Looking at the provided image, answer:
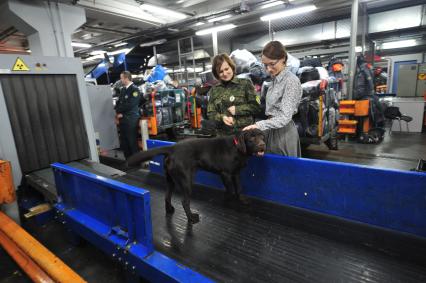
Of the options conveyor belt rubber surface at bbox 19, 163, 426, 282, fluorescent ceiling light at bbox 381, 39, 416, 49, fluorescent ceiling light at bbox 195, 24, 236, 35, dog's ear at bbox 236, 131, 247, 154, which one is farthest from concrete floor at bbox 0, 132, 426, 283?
fluorescent ceiling light at bbox 381, 39, 416, 49

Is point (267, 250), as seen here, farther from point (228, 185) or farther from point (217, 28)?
point (217, 28)

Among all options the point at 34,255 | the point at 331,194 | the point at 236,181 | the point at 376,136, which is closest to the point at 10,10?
the point at 34,255

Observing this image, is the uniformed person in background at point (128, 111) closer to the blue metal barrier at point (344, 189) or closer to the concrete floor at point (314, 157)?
the concrete floor at point (314, 157)

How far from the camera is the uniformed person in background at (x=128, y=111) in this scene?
427 centimetres

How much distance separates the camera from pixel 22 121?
2.35m

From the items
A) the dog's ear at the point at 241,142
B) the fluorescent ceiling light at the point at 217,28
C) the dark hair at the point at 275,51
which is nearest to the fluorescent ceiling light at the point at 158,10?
the fluorescent ceiling light at the point at 217,28

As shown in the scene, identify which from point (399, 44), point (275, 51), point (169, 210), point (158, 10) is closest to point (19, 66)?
point (169, 210)

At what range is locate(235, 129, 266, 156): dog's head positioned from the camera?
1.75 metres

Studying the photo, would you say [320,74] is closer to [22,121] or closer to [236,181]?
[236,181]

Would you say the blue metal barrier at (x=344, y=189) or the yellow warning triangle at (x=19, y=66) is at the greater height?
the yellow warning triangle at (x=19, y=66)

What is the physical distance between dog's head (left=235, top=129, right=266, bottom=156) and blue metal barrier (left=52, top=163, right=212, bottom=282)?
0.79 m

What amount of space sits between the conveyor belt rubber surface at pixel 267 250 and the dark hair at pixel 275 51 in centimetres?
116

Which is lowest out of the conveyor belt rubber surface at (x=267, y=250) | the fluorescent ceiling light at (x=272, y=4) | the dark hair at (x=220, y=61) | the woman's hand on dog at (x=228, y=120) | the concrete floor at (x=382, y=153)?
the concrete floor at (x=382, y=153)

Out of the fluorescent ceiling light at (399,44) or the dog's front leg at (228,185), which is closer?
the dog's front leg at (228,185)
